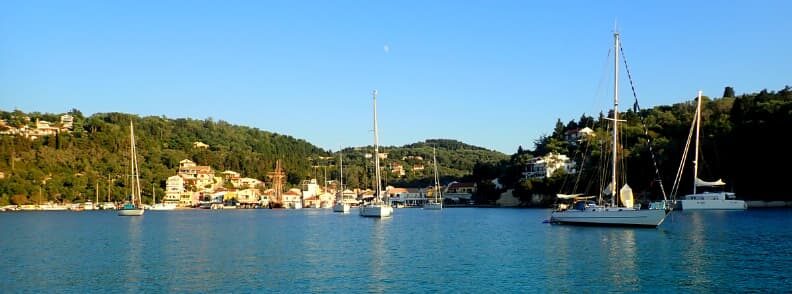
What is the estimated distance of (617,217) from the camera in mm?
45562

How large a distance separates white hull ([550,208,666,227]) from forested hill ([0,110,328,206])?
113963 mm

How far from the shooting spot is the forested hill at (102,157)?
135 m

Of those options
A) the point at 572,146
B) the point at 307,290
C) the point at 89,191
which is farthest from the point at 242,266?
the point at 89,191

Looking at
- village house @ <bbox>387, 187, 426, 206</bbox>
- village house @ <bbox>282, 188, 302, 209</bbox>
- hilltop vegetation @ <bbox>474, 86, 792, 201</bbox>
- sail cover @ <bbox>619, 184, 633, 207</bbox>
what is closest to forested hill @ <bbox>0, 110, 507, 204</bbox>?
village house @ <bbox>387, 187, 426, 206</bbox>

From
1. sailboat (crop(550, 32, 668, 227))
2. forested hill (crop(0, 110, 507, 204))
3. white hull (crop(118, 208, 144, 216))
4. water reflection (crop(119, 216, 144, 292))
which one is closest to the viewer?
water reflection (crop(119, 216, 144, 292))

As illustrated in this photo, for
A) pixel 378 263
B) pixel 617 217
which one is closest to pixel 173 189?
pixel 617 217

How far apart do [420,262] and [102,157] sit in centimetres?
13516

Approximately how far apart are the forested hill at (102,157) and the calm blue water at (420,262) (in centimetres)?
9684

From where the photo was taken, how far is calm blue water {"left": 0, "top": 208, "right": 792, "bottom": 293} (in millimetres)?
23761

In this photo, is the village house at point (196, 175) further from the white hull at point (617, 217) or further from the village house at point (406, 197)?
the white hull at point (617, 217)

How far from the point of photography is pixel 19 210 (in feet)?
411

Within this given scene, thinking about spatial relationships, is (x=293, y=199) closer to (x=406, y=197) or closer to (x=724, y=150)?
(x=406, y=197)

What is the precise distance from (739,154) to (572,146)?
46.1m

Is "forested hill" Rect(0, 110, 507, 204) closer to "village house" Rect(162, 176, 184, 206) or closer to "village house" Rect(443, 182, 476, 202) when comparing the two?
"village house" Rect(162, 176, 184, 206)
